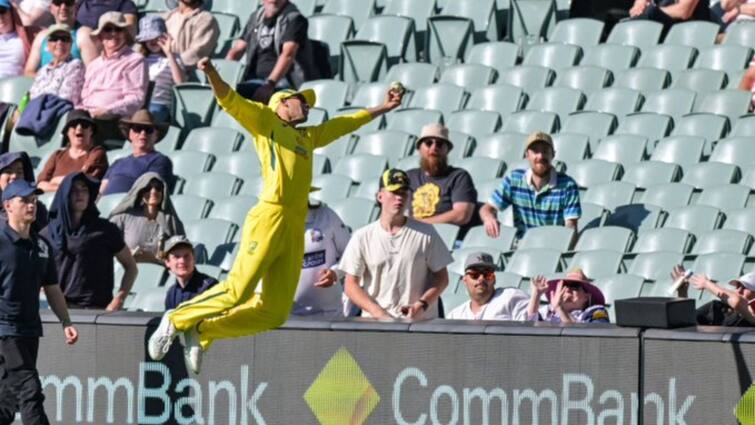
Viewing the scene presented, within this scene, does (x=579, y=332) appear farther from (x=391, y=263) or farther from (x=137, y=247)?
(x=137, y=247)

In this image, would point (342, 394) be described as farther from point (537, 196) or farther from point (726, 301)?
point (537, 196)

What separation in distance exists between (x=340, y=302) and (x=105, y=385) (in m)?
1.58

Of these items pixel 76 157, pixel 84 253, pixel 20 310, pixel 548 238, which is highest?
pixel 76 157

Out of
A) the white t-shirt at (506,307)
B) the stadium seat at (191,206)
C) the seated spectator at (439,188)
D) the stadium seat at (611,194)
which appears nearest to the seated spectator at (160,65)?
the stadium seat at (191,206)

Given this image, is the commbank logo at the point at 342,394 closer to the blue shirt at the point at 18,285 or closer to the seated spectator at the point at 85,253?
the blue shirt at the point at 18,285

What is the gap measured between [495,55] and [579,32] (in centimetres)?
67

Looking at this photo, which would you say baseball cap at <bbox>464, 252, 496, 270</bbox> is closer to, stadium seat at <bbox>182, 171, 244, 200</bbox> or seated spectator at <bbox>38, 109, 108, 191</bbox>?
stadium seat at <bbox>182, 171, 244, 200</bbox>

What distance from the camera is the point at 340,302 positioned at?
1156 centimetres

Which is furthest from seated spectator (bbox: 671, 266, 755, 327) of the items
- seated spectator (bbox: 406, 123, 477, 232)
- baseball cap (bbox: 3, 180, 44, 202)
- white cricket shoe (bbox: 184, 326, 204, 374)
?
baseball cap (bbox: 3, 180, 44, 202)

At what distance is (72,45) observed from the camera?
15758 millimetres

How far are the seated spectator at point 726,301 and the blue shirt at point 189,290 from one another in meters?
2.76

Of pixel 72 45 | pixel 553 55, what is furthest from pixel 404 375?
pixel 72 45

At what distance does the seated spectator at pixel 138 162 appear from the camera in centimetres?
1369

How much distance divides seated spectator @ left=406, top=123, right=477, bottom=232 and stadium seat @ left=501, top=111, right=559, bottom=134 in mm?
1255
